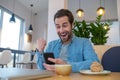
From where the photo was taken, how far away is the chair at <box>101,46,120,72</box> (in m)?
1.49

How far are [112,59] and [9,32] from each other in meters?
5.57

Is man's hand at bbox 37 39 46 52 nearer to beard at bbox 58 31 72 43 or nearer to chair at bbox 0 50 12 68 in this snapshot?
beard at bbox 58 31 72 43

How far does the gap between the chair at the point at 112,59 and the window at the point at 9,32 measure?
5005 mm

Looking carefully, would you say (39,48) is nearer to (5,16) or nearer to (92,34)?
(92,34)

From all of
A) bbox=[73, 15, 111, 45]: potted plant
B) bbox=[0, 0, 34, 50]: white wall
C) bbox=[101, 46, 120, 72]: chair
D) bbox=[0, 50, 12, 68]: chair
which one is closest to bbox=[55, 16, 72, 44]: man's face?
bbox=[101, 46, 120, 72]: chair

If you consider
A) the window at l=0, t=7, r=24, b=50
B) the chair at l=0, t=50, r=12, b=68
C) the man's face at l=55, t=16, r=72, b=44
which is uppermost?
the window at l=0, t=7, r=24, b=50

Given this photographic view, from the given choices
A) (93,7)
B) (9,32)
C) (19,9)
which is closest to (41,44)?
(9,32)

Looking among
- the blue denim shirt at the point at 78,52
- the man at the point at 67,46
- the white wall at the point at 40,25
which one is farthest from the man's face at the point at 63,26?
the white wall at the point at 40,25

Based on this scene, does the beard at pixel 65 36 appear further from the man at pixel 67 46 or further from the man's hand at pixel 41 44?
the man's hand at pixel 41 44

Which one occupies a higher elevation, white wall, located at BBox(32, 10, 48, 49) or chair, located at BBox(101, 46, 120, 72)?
white wall, located at BBox(32, 10, 48, 49)

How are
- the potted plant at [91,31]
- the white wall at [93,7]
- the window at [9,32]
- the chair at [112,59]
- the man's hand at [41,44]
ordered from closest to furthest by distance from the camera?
the man's hand at [41,44], the chair at [112,59], the potted plant at [91,31], the window at [9,32], the white wall at [93,7]

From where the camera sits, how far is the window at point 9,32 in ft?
19.8

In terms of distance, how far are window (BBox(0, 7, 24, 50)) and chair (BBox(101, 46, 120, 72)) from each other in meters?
5.01

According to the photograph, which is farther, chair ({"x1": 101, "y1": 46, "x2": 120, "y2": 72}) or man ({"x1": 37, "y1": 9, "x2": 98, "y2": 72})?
chair ({"x1": 101, "y1": 46, "x2": 120, "y2": 72})
